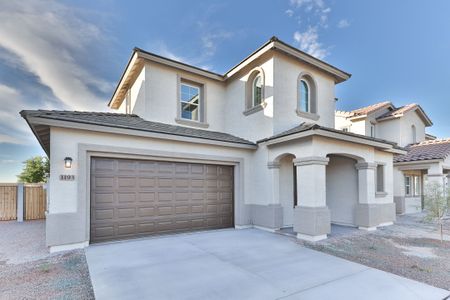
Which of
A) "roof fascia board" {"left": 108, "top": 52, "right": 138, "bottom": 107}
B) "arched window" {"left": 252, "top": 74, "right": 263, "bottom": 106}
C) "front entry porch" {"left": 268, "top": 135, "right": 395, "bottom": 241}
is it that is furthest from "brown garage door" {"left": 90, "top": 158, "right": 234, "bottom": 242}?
"roof fascia board" {"left": 108, "top": 52, "right": 138, "bottom": 107}

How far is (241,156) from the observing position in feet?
32.0

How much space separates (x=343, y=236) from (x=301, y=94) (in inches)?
232

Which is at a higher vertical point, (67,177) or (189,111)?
(189,111)

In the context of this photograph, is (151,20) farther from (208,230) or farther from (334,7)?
(208,230)

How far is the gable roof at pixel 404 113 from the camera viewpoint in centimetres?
1678

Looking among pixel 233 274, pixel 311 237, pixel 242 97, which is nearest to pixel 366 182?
pixel 311 237

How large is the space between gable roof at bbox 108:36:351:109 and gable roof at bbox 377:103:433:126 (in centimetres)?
801

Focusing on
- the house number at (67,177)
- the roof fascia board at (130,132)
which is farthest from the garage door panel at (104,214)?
the roof fascia board at (130,132)

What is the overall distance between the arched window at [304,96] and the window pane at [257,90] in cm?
177

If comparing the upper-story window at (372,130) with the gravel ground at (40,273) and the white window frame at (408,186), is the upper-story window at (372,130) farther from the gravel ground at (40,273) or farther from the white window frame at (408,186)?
the gravel ground at (40,273)

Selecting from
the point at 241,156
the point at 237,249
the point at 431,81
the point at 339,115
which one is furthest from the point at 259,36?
the point at 431,81

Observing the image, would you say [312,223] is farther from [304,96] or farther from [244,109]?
[304,96]

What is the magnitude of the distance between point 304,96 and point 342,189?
4287 millimetres

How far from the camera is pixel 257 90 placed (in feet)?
34.7
